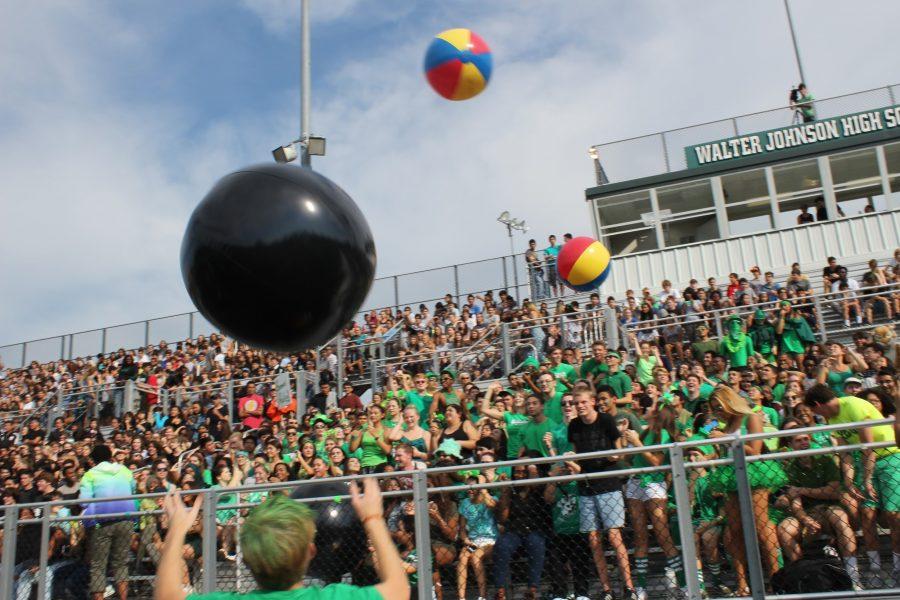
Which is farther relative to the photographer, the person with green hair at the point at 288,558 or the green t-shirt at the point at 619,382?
the green t-shirt at the point at 619,382

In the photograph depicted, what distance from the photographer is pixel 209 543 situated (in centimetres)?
703

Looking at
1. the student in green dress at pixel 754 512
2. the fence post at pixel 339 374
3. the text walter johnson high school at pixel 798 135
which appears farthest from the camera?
the text walter johnson high school at pixel 798 135

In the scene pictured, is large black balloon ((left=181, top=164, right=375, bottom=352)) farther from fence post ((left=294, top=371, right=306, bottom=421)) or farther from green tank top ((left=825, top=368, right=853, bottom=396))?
fence post ((left=294, top=371, right=306, bottom=421))

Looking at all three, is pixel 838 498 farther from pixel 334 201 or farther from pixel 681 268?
pixel 681 268

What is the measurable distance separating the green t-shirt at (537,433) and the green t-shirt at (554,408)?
1.36 ft

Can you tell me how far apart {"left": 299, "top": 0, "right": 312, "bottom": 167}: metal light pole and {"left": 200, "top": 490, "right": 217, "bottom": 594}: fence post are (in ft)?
17.8

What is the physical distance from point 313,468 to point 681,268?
45.6 feet

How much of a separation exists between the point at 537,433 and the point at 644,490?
6.75 ft

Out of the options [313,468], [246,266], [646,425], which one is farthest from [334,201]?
[313,468]

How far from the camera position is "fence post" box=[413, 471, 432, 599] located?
20.7 ft

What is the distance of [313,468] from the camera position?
9.38 m

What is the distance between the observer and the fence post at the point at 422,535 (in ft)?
20.7

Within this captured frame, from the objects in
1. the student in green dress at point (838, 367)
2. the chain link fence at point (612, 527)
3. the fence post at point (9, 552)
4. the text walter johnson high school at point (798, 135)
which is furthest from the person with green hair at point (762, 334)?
the text walter johnson high school at point (798, 135)

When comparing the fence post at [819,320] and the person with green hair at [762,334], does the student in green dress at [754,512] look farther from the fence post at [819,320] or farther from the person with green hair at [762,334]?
the fence post at [819,320]
